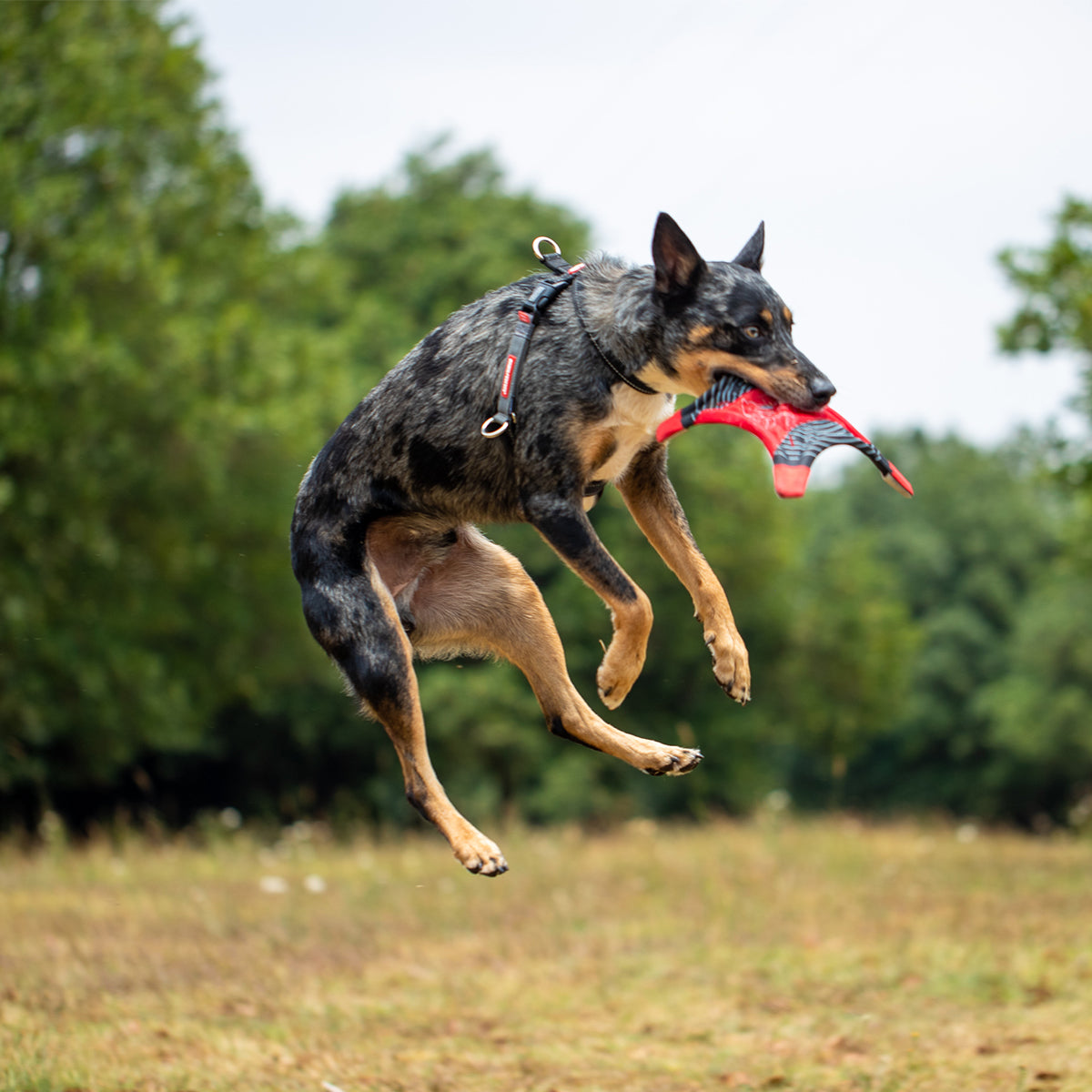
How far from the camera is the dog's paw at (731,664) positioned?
175 inches

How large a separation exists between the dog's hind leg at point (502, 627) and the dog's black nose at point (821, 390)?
55.2 inches

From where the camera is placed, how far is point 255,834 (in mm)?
17516

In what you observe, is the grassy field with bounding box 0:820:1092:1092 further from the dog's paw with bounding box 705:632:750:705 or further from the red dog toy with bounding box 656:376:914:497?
the red dog toy with bounding box 656:376:914:497

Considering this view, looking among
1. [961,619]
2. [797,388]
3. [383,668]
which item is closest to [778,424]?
[797,388]

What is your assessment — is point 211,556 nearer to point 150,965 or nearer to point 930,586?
point 150,965

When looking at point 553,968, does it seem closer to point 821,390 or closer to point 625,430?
point 625,430

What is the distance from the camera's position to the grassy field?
7.04m

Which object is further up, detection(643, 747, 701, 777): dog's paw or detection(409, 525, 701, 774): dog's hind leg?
detection(409, 525, 701, 774): dog's hind leg

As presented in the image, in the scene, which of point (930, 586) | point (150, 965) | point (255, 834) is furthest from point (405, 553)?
point (930, 586)

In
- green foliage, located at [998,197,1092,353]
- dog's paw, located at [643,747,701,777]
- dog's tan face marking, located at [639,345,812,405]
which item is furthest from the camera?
green foliage, located at [998,197,1092,353]

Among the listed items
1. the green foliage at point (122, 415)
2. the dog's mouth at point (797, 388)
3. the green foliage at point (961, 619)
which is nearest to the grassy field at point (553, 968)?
the dog's mouth at point (797, 388)

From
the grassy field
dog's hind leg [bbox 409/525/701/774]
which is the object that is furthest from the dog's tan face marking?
the grassy field

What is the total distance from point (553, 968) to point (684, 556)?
609cm

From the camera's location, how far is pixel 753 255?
173 inches
